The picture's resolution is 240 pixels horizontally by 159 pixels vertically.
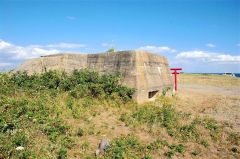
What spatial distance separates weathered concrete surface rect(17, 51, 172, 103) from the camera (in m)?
11.6

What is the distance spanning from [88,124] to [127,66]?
4.54 m

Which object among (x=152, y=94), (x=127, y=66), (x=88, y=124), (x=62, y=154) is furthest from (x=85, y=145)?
(x=152, y=94)

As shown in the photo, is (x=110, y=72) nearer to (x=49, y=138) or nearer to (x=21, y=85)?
(x=21, y=85)

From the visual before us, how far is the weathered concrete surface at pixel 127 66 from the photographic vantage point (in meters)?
11.6

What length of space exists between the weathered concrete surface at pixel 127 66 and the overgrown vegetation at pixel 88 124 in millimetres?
652

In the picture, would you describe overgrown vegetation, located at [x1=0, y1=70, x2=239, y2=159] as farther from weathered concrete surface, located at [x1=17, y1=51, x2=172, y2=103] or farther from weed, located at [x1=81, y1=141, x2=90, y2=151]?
weathered concrete surface, located at [x1=17, y1=51, x2=172, y2=103]

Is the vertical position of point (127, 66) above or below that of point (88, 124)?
above

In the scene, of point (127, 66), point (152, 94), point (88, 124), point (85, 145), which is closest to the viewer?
point (85, 145)

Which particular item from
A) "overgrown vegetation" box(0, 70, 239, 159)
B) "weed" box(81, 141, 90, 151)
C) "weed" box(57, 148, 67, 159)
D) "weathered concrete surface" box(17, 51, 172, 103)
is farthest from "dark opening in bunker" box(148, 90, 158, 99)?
"weed" box(57, 148, 67, 159)

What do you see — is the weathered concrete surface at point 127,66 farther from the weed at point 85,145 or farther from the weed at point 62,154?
the weed at point 62,154

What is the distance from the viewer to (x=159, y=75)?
47.0 ft

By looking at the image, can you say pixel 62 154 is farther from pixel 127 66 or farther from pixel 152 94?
pixel 152 94

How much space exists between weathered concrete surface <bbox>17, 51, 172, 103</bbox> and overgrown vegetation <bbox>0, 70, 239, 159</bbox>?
0.65 m

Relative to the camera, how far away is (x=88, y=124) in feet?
27.3
